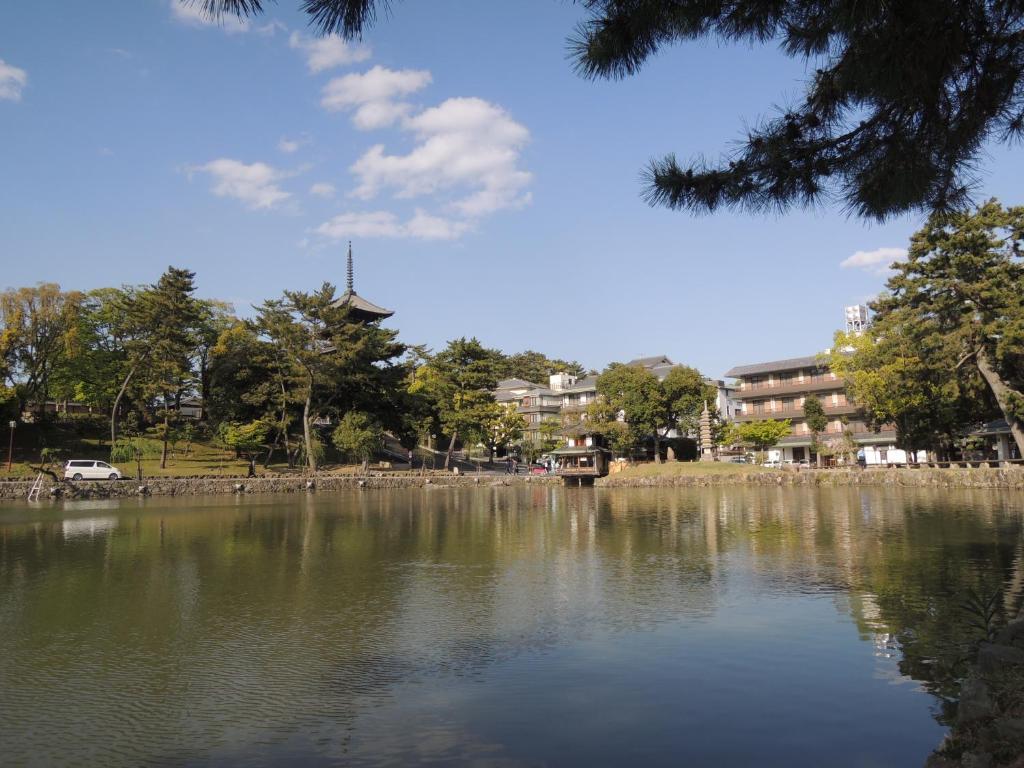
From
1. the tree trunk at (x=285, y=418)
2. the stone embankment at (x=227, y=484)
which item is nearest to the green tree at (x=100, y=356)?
the tree trunk at (x=285, y=418)

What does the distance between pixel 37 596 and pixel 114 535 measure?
8803 millimetres

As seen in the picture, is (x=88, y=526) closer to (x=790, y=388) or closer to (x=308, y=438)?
(x=308, y=438)

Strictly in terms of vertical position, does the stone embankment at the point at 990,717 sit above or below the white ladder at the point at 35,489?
below

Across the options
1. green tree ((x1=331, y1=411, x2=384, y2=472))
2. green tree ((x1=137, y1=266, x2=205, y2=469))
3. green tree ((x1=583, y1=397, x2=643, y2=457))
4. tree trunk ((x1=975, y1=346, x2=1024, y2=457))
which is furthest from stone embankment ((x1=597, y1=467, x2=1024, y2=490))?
green tree ((x1=137, y1=266, x2=205, y2=469))

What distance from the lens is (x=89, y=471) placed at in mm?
37219

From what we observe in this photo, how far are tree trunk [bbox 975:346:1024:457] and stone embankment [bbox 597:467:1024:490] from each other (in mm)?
1666

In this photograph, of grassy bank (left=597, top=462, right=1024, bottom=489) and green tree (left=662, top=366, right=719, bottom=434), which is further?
green tree (left=662, top=366, right=719, bottom=434)

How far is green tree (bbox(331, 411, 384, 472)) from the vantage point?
47.2m

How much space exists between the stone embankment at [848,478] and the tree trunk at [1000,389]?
1666mm

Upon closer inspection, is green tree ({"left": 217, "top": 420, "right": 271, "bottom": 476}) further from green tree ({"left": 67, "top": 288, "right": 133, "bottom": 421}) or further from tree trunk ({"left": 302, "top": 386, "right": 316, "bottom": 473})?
green tree ({"left": 67, "top": 288, "right": 133, "bottom": 421})

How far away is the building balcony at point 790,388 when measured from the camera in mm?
58750

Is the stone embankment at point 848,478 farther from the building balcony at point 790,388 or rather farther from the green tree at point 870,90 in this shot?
the green tree at point 870,90

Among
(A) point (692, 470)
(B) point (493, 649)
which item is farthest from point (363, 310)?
(B) point (493, 649)

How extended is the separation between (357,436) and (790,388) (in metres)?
37.1
